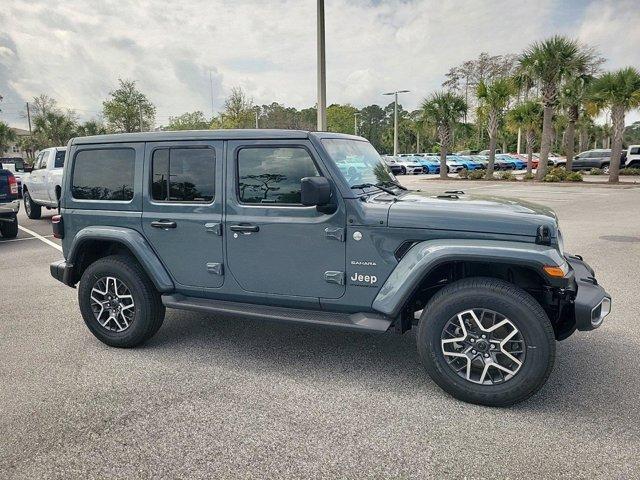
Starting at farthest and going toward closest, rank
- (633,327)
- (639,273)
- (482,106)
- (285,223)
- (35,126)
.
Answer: (35,126) → (482,106) → (639,273) → (633,327) → (285,223)

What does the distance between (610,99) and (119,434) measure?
2625 cm

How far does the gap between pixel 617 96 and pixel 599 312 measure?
24.2m

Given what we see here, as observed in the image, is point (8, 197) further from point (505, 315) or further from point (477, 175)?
point (477, 175)

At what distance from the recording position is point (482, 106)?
1185 inches

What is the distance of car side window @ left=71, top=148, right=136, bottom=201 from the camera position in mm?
4246

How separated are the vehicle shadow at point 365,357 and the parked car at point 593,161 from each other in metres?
33.7

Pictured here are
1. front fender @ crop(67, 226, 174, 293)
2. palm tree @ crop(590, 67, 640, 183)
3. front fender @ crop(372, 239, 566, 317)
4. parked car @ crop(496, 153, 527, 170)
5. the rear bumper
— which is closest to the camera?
front fender @ crop(372, 239, 566, 317)

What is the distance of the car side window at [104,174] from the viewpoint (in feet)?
13.9

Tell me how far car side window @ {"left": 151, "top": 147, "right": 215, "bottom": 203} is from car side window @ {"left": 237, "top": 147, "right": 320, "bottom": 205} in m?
0.28

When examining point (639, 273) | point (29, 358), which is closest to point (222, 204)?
point (29, 358)

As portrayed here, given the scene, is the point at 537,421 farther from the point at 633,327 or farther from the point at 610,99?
the point at 610,99

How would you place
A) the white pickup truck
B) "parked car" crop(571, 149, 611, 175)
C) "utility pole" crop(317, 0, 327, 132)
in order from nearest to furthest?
1. the white pickup truck
2. "utility pole" crop(317, 0, 327, 132)
3. "parked car" crop(571, 149, 611, 175)

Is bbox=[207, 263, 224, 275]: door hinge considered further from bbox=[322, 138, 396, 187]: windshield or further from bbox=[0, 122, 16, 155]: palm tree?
bbox=[0, 122, 16, 155]: palm tree

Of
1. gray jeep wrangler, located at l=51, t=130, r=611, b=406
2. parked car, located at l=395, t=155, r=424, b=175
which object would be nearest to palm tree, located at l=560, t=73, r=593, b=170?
parked car, located at l=395, t=155, r=424, b=175
